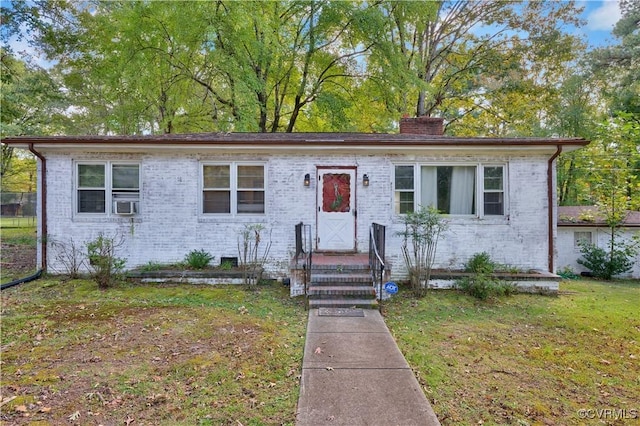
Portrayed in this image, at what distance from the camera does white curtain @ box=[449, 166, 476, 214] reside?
8.20m

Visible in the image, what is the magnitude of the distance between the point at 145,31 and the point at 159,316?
1215cm

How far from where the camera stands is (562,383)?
11.8 feet

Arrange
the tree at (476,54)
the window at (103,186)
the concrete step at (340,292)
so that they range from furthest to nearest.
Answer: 1. the tree at (476,54)
2. the window at (103,186)
3. the concrete step at (340,292)

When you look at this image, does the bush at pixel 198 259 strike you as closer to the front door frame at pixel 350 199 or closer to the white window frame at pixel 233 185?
the white window frame at pixel 233 185

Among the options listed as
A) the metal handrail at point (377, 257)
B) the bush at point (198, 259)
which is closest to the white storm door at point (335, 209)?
the metal handrail at point (377, 257)

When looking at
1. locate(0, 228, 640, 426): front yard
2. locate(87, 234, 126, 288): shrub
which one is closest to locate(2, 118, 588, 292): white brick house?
locate(87, 234, 126, 288): shrub

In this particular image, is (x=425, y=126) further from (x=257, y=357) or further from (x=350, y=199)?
(x=257, y=357)

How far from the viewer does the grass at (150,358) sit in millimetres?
3031

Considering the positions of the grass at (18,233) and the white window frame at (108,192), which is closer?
the white window frame at (108,192)

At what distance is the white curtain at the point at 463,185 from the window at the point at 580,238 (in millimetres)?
5587

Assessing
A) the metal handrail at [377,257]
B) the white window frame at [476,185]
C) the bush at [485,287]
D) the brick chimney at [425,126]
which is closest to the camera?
the metal handrail at [377,257]

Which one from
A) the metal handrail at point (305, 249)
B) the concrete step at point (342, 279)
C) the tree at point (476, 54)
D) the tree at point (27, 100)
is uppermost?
the tree at point (476, 54)

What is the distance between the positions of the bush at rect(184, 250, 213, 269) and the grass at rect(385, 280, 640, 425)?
4666mm

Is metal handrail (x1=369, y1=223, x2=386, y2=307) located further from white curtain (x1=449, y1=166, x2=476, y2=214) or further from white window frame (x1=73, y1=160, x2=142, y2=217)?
white window frame (x1=73, y1=160, x2=142, y2=217)
